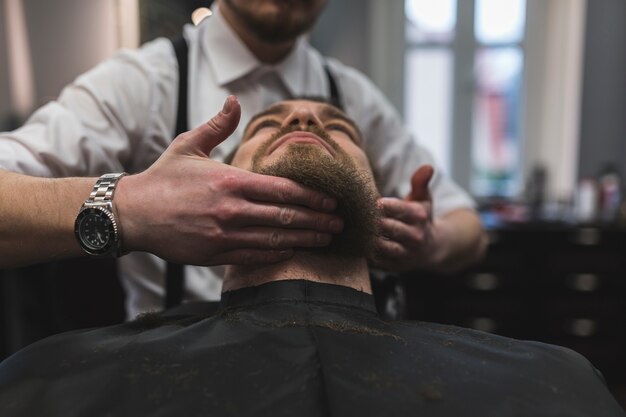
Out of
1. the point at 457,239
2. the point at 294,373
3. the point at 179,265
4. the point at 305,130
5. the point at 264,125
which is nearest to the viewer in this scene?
the point at 294,373

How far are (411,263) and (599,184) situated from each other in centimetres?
205

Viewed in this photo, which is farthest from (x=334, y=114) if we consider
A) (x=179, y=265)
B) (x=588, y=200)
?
(x=588, y=200)

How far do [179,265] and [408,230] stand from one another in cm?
54

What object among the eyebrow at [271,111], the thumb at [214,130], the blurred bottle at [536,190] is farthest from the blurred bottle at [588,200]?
the thumb at [214,130]

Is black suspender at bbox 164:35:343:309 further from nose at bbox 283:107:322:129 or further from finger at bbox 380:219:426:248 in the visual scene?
finger at bbox 380:219:426:248

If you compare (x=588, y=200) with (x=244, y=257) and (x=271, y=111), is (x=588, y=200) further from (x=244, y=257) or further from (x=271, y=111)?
(x=244, y=257)

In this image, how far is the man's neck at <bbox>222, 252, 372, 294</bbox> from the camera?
86 centimetres

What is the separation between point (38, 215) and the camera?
0.81 meters

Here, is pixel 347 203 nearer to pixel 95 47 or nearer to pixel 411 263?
pixel 411 263

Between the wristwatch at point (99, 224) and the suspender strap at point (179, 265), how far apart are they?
390 millimetres

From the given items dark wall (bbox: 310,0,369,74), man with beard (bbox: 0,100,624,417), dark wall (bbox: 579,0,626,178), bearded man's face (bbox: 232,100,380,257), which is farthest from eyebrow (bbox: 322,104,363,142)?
dark wall (bbox: 579,0,626,178)

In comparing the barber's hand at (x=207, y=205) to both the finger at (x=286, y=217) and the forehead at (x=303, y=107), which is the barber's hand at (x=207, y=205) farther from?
the forehead at (x=303, y=107)

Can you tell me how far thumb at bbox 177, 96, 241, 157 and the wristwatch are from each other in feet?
0.43

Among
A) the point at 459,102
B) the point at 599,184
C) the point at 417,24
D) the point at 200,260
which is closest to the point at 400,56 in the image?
the point at 417,24
